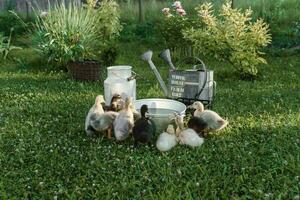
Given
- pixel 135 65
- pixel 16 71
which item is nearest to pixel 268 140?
pixel 135 65

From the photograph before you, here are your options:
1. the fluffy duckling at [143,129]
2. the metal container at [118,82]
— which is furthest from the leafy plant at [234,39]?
the fluffy duckling at [143,129]

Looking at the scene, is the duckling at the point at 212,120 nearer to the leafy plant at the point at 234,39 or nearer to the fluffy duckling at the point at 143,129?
the fluffy duckling at the point at 143,129

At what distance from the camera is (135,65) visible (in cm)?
823

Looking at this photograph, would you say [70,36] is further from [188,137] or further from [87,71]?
[188,137]

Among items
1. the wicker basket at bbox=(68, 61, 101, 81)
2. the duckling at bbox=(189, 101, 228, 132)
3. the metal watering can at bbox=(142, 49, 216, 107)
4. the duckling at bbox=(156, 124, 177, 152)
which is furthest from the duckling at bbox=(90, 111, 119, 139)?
the wicker basket at bbox=(68, 61, 101, 81)

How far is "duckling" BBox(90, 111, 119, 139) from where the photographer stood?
434 cm

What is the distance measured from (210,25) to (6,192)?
426 cm

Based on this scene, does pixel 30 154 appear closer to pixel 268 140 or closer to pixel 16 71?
pixel 268 140

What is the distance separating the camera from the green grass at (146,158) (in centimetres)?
358

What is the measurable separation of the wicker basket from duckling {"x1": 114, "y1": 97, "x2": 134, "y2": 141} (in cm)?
279

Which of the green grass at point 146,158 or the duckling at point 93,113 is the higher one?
the duckling at point 93,113

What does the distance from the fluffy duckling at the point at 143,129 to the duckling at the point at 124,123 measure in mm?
53

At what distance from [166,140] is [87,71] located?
3109mm

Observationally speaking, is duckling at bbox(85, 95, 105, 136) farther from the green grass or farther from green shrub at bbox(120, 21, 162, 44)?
green shrub at bbox(120, 21, 162, 44)
